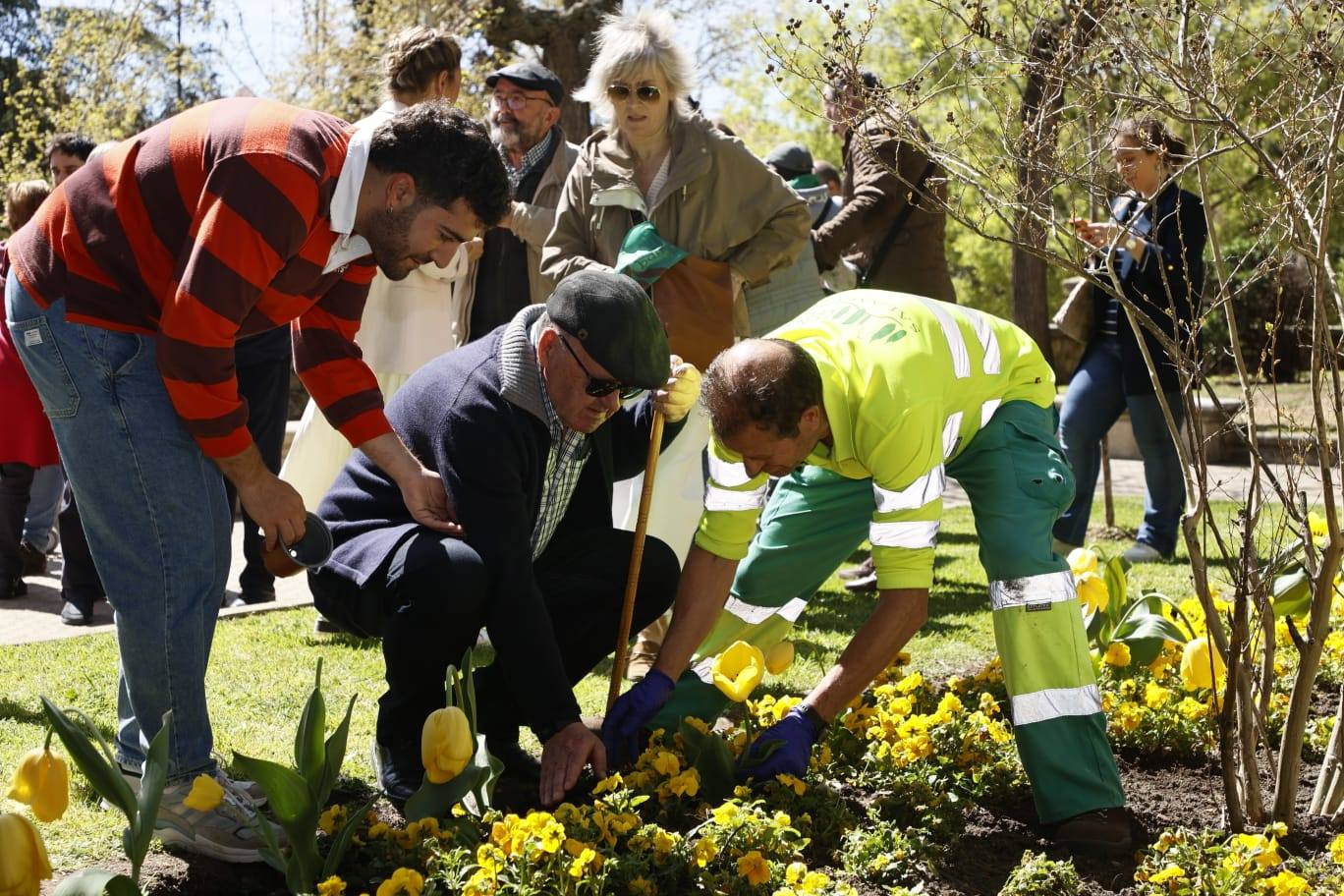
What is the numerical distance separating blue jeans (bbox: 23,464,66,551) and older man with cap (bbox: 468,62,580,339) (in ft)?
7.75

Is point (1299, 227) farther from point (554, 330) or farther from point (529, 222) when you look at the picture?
point (529, 222)

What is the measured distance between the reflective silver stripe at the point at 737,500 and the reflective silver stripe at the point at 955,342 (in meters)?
0.57

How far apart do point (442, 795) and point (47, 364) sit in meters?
1.21

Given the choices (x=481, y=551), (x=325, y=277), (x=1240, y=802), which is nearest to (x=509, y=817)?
(x=481, y=551)

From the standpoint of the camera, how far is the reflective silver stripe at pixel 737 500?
355 centimetres

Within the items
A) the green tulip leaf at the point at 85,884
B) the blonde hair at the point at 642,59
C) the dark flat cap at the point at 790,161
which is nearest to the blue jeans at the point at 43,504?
the blonde hair at the point at 642,59

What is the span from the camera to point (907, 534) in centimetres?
326

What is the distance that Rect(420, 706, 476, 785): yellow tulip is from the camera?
2.71 meters

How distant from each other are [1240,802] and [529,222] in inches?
127

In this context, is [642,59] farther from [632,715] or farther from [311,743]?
[311,743]

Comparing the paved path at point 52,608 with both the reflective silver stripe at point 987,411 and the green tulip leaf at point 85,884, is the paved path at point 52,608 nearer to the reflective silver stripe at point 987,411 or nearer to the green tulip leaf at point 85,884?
the reflective silver stripe at point 987,411

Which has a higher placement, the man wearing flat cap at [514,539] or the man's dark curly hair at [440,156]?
the man's dark curly hair at [440,156]

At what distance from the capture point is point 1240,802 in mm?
3463

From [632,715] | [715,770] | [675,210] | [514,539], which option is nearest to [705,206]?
[675,210]
